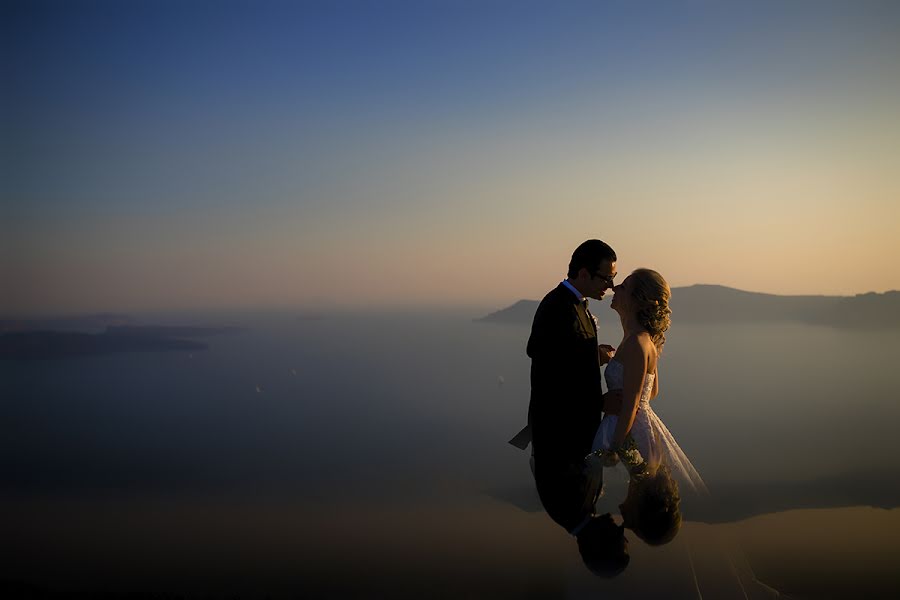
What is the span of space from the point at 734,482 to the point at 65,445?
112m

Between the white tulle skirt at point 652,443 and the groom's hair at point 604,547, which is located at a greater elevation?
the white tulle skirt at point 652,443

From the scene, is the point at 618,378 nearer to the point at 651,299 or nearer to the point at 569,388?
the point at 569,388

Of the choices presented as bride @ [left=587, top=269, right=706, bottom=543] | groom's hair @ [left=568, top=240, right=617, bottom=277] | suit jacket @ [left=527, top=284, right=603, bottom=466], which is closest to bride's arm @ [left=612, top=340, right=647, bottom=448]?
bride @ [left=587, top=269, right=706, bottom=543]

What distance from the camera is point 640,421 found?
20.4 feet

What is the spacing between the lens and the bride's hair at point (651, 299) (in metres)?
5.80

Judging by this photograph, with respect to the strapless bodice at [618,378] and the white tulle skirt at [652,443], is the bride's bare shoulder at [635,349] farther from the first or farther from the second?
the white tulle skirt at [652,443]

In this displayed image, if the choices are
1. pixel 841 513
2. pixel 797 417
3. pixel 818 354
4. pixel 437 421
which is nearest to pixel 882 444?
pixel 797 417

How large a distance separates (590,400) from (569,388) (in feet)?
0.81

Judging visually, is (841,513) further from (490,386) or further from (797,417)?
(490,386)

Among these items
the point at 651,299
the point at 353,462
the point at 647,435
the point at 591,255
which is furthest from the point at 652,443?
the point at 353,462

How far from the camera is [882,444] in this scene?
102875mm

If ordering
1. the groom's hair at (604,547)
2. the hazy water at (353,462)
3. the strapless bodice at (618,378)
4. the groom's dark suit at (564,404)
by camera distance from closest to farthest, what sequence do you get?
1. the groom's hair at (604,547)
2. the groom's dark suit at (564,404)
3. the strapless bodice at (618,378)
4. the hazy water at (353,462)

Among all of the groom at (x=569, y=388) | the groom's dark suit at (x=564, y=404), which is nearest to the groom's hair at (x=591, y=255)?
the groom at (x=569, y=388)

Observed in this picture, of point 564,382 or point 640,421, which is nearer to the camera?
point 564,382
